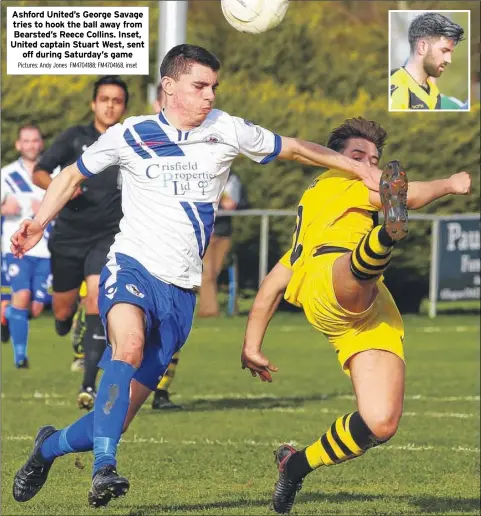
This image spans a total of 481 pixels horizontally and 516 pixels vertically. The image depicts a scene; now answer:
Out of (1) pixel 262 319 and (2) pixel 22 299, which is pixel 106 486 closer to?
(1) pixel 262 319

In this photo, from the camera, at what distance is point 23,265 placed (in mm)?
16000

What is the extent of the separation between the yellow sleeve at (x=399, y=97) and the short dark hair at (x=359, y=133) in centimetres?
71

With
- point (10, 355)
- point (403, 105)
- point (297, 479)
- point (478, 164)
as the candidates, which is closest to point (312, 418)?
point (297, 479)

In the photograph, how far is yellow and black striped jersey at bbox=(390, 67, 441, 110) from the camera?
6629 mm

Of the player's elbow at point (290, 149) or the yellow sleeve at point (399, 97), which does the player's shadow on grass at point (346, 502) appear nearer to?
the player's elbow at point (290, 149)

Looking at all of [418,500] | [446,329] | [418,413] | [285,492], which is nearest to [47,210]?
[285,492]

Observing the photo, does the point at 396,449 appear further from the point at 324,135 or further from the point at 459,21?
the point at 324,135

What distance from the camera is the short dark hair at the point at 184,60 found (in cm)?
695

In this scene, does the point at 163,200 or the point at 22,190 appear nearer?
the point at 163,200

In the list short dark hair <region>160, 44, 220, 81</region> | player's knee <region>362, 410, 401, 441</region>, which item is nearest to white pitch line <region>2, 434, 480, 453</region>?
player's knee <region>362, 410, 401, 441</region>

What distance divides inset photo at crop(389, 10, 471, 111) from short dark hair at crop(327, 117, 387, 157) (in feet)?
2.41

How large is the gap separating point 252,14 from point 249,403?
22.8 ft

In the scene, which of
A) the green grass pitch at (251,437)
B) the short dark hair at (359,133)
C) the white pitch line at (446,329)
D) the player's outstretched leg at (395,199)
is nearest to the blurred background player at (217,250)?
the green grass pitch at (251,437)

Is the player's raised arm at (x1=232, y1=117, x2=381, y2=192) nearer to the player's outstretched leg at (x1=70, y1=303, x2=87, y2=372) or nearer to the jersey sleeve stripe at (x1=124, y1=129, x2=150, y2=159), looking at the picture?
the jersey sleeve stripe at (x1=124, y1=129, x2=150, y2=159)
